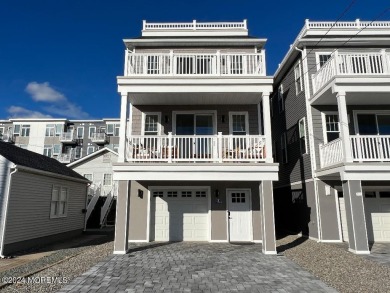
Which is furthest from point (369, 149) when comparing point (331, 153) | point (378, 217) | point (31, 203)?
point (31, 203)

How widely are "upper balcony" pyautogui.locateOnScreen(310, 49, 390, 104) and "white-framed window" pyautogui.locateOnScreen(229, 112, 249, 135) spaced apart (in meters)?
3.26

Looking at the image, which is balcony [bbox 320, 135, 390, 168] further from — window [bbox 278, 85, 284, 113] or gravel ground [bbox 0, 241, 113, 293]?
gravel ground [bbox 0, 241, 113, 293]

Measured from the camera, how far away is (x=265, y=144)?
946cm

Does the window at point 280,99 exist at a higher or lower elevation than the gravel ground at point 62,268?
higher

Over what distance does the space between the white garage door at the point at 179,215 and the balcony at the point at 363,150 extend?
5383mm

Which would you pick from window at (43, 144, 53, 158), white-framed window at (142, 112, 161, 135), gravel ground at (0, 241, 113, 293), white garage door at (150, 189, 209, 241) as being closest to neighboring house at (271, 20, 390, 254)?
white garage door at (150, 189, 209, 241)

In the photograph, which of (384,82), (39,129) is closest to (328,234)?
(384,82)

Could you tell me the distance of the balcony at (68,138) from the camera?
34.2 meters

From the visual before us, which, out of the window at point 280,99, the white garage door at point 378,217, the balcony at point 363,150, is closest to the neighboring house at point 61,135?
the window at point 280,99

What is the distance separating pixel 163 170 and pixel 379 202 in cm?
945

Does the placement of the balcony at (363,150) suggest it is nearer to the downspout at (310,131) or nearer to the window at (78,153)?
the downspout at (310,131)

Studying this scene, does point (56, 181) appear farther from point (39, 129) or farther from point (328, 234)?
point (39, 129)

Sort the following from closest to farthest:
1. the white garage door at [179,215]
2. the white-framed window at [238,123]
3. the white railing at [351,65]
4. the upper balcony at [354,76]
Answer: the upper balcony at [354,76]
the white railing at [351,65]
the white garage door at [179,215]
the white-framed window at [238,123]

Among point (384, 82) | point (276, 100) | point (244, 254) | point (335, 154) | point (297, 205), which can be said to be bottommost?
point (244, 254)
